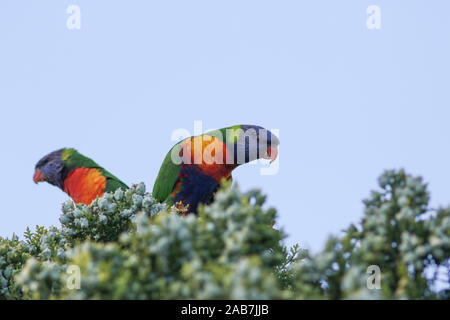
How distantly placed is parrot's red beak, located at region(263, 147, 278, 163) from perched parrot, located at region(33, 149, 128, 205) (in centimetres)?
231

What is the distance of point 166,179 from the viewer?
5871 mm

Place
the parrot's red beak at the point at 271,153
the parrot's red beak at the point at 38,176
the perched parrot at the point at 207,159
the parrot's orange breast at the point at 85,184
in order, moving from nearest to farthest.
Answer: the perched parrot at the point at 207,159
the parrot's red beak at the point at 271,153
the parrot's orange breast at the point at 85,184
the parrot's red beak at the point at 38,176

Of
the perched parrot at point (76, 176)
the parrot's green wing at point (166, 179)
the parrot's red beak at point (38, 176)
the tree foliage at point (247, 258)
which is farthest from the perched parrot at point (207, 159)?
the tree foliage at point (247, 258)

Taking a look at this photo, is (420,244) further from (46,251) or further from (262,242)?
(46,251)

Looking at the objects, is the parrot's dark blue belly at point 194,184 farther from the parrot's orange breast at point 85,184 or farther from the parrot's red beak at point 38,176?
the parrot's red beak at point 38,176

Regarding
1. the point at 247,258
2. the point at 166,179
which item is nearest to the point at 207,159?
the point at 166,179

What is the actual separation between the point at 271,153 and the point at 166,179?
1426mm

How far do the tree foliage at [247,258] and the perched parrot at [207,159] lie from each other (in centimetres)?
296

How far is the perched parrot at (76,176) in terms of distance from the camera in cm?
661

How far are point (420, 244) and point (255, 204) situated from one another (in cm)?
87

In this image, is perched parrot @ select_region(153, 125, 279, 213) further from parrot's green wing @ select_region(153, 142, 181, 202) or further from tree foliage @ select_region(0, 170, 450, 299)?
tree foliage @ select_region(0, 170, 450, 299)

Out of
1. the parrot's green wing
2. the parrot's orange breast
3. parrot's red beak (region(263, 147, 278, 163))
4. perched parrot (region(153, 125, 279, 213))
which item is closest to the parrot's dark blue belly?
perched parrot (region(153, 125, 279, 213))

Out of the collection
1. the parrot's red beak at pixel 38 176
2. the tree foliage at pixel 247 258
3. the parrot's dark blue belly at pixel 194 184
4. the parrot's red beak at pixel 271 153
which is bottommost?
the tree foliage at pixel 247 258
